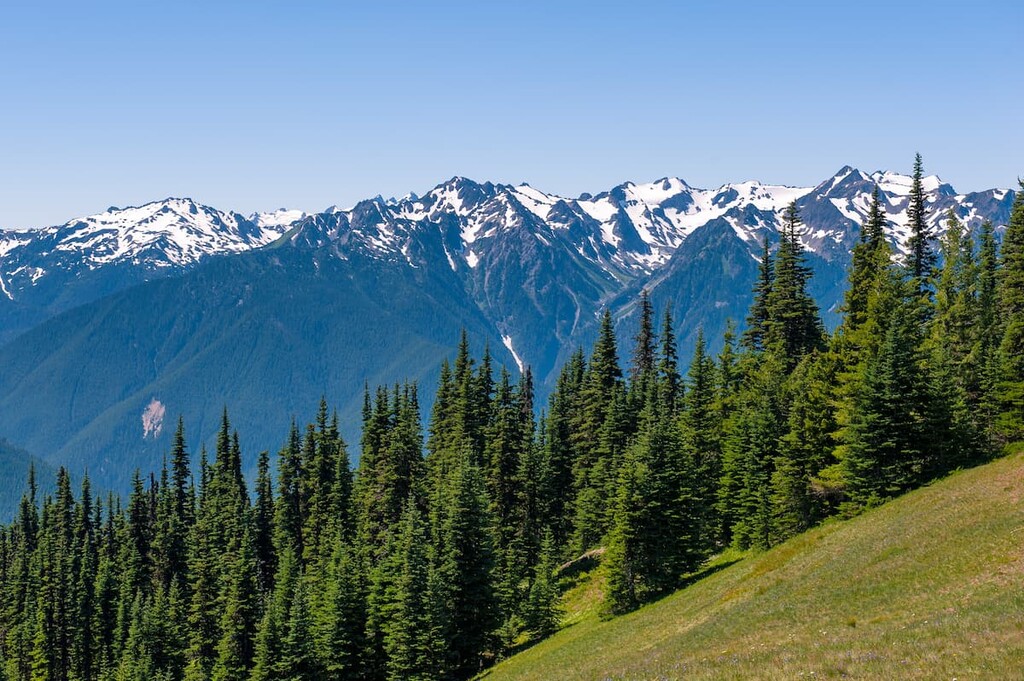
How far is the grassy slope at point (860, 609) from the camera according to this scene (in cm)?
2567

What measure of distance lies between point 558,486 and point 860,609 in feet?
184

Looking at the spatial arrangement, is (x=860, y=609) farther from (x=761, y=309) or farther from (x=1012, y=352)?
(x=761, y=309)

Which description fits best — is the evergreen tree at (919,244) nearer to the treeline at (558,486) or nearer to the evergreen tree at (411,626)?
the treeline at (558,486)

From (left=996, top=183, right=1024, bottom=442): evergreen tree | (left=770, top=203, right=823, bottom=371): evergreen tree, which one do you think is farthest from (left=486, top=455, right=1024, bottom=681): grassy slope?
(left=770, top=203, right=823, bottom=371): evergreen tree

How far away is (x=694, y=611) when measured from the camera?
4734 cm

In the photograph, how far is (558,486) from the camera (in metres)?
88.6

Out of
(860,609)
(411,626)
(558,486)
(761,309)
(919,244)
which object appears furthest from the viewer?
(558,486)

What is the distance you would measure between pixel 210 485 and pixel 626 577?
82.5 metres

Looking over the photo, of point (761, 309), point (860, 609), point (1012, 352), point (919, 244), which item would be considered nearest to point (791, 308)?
point (761, 309)

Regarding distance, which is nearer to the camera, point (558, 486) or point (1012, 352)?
point (1012, 352)

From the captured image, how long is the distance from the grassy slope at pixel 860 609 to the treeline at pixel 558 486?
16.1ft

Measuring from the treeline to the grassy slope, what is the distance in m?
4.90

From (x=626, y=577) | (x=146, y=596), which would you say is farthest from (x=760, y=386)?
(x=146, y=596)

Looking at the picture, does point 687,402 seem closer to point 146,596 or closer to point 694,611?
point 694,611
